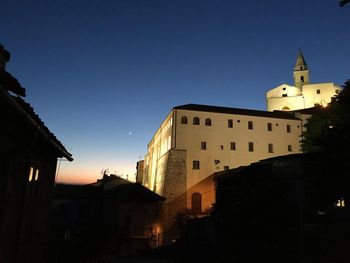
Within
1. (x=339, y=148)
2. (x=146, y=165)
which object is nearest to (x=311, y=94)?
(x=146, y=165)

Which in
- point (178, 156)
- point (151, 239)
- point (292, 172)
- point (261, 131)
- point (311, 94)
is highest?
point (311, 94)

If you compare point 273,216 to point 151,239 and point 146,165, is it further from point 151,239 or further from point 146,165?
point 146,165

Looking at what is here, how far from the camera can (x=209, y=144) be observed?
45.2 meters

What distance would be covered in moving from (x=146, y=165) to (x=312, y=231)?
5004 cm

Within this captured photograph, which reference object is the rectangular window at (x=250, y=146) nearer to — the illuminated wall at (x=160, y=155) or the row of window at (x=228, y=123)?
the row of window at (x=228, y=123)

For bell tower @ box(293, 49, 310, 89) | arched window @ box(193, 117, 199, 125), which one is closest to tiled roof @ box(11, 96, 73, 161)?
arched window @ box(193, 117, 199, 125)

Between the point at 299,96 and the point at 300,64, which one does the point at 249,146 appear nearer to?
the point at 299,96

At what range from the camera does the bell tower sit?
7947 centimetres

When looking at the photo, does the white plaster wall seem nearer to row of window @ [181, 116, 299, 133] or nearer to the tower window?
row of window @ [181, 116, 299, 133]

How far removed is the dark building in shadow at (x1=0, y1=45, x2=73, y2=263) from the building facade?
35.1m

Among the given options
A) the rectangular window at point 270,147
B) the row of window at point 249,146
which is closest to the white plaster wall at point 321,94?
the row of window at point 249,146

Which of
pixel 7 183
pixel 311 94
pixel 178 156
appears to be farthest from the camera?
pixel 311 94

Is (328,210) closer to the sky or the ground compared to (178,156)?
closer to the ground

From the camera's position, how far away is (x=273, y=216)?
1523cm
